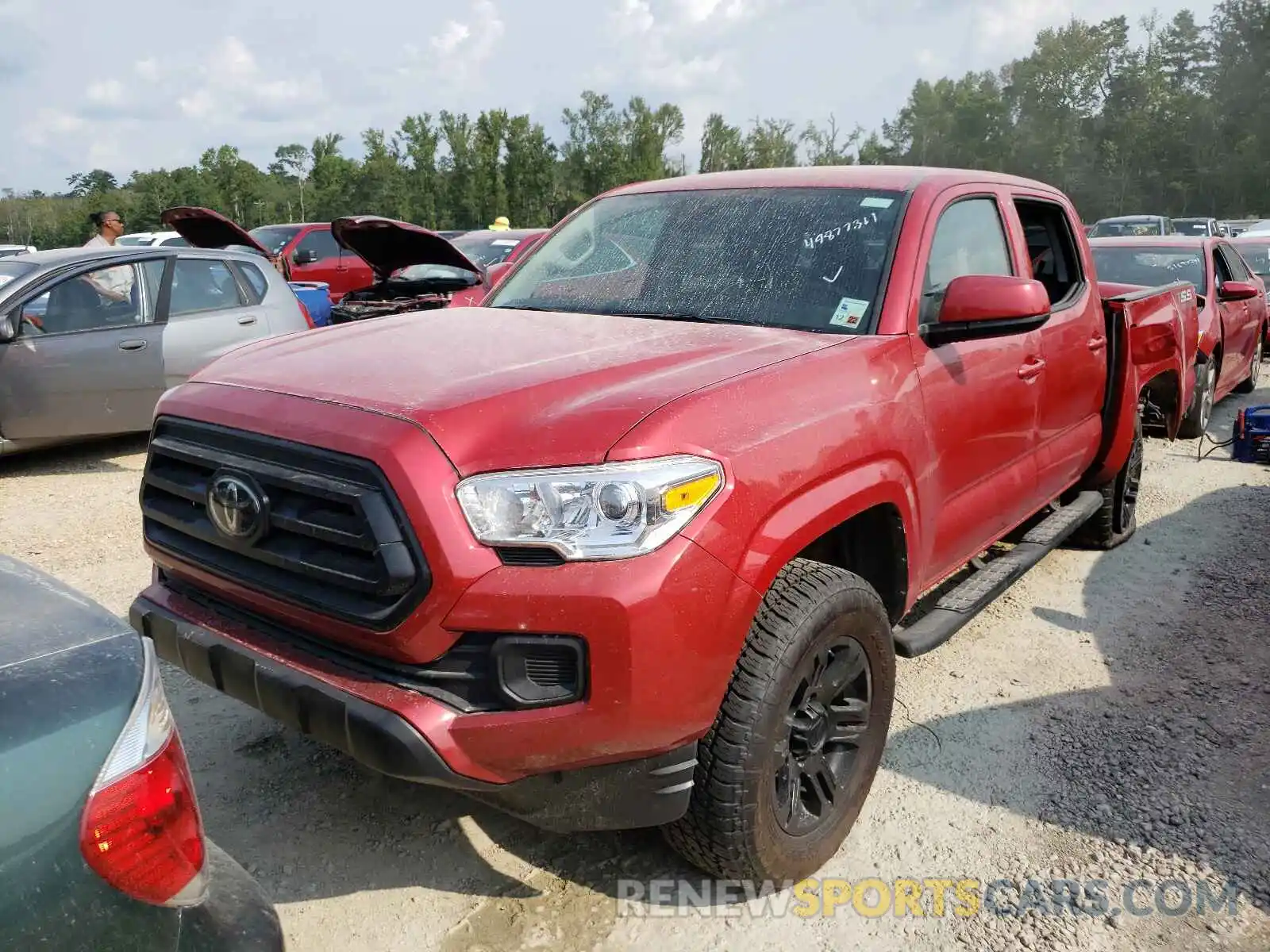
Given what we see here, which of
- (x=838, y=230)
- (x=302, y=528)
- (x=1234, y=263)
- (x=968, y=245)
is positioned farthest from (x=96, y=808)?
(x=1234, y=263)

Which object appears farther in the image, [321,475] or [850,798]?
[850,798]

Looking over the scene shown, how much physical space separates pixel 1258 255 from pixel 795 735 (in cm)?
1305

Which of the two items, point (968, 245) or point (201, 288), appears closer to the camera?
point (968, 245)

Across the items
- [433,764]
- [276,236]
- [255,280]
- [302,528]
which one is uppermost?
[276,236]

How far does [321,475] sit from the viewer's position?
2.21 meters

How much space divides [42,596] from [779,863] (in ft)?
5.90

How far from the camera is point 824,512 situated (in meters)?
2.48

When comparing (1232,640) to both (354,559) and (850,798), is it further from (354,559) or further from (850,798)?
(354,559)

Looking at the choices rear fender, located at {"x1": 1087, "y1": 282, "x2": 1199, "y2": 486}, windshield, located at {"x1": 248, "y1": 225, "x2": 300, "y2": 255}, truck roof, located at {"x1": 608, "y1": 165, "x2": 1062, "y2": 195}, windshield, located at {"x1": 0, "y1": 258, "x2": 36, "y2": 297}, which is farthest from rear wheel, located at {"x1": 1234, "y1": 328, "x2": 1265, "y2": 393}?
windshield, located at {"x1": 248, "y1": 225, "x2": 300, "y2": 255}

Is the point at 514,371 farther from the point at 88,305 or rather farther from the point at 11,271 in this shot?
the point at 11,271

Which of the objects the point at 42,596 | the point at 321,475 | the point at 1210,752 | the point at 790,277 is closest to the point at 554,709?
the point at 321,475

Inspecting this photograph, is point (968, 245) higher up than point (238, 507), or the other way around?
point (968, 245)

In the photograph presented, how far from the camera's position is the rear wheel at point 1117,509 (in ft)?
16.8

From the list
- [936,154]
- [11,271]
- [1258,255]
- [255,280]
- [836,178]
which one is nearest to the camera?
[836,178]
